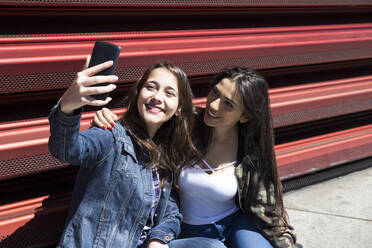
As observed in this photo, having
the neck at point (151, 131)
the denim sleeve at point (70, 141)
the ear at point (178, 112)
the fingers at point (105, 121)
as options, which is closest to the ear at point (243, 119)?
the ear at point (178, 112)

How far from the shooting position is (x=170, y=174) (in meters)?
2.25

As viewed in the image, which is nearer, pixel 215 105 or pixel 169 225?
pixel 169 225

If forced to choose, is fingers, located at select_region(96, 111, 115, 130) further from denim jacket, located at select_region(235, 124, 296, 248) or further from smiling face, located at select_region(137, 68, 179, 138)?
denim jacket, located at select_region(235, 124, 296, 248)

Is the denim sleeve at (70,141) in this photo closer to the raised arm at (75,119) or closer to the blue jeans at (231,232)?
the raised arm at (75,119)

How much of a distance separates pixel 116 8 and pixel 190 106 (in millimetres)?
688

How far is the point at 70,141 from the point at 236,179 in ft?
3.40

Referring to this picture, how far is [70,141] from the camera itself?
158cm

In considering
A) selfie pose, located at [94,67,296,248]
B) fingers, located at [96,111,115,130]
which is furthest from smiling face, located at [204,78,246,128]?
fingers, located at [96,111,115,130]

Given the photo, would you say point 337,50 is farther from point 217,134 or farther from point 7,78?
point 7,78

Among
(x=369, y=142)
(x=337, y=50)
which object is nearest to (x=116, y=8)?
(x=337, y=50)

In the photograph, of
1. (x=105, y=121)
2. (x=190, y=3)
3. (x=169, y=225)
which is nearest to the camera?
(x=105, y=121)

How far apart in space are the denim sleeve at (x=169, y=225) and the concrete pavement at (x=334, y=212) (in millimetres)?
989

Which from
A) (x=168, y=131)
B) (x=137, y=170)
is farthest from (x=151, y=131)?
(x=137, y=170)

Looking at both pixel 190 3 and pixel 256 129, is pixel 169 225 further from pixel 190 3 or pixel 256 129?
pixel 190 3
